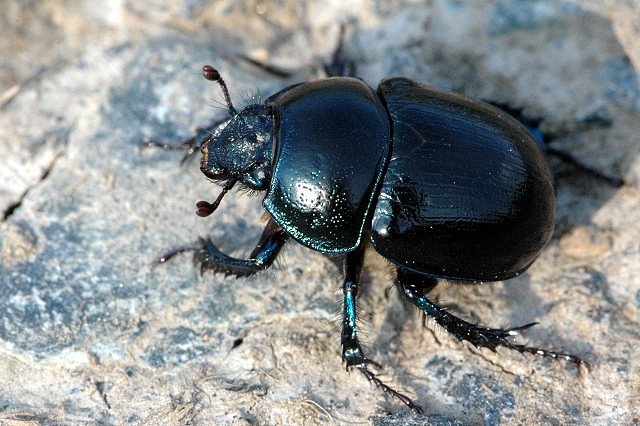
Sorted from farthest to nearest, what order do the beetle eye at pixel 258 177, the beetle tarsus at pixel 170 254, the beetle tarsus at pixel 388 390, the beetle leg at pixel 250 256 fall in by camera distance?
1. the beetle tarsus at pixel 170 254
2. the beetle leg at pixel 250 256
3. the beetle eye at pixel 258 177
4. the beetle tarsus at pixel 388 390

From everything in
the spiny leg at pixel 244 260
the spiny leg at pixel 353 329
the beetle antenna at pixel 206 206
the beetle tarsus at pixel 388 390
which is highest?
the beetle antenna at pixel 206 206

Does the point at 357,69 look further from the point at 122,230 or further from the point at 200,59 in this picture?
the point at 122,230

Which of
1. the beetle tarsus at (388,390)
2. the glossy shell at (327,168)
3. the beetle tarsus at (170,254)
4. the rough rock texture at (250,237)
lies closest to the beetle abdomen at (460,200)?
the glossy shell at (327,168)

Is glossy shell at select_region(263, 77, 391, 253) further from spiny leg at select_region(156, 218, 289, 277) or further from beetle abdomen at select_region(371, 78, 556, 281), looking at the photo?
spiny leg at select_region(156, 218, 289, 277)

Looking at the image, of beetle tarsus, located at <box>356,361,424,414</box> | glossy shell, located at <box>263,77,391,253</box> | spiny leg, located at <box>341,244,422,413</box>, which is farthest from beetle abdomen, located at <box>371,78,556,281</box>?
beetle tarsus, located at <box>356,361,424,414</box>

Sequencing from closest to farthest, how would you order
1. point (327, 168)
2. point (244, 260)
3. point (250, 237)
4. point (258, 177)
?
1. point (327, 168)
2. point (258, 177)
3. point (244, 260)
4. point (250, 237)

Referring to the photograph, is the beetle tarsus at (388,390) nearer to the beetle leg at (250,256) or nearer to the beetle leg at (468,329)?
the beetle leg at (468,329)

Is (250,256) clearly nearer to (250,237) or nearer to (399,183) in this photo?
(250,237)

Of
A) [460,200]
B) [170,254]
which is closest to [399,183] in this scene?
[460,200]
